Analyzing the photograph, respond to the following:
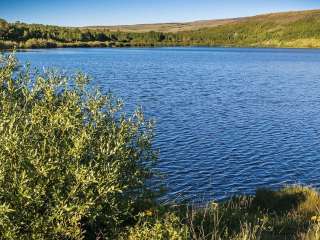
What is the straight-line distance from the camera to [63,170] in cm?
1048

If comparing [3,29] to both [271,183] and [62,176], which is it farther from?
[62,176]

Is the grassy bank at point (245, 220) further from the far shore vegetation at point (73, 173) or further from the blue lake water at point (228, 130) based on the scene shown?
the blue lake water at point (228, 130)

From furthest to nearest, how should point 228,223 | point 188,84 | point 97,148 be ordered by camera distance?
1. point 188,84
2. point 228,223
3. point 97,148

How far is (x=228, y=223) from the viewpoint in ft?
45.9

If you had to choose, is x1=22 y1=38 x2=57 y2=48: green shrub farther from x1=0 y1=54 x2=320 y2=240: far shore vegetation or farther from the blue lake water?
x1=0 y1=54 x2=320 y2=240: far shore vegetation

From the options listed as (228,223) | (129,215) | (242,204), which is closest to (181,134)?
(242,204)

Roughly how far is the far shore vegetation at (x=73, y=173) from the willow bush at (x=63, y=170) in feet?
0.07

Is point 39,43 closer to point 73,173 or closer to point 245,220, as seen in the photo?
point 245,220

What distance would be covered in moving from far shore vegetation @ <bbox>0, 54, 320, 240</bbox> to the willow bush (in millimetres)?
21

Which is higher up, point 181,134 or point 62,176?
point 62,176

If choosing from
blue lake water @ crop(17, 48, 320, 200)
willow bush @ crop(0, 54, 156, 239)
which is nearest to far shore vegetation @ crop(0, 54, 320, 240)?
willow bush @ crop(0, 54, 156, 239)

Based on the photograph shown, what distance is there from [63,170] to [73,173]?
1.82 ft

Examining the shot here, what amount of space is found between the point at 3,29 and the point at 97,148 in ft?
477

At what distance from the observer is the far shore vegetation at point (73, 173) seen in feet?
32.1
